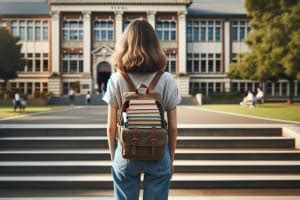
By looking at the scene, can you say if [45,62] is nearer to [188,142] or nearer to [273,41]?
[273,41]

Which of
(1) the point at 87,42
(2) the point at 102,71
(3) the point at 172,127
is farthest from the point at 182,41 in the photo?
(3) the point at 172,127

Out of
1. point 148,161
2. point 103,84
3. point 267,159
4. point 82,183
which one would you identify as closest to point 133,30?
point 148,161

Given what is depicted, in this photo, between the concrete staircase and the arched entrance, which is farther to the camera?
the arched entrance

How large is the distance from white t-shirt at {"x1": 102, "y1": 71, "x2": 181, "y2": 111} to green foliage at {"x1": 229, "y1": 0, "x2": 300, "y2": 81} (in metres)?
29.8

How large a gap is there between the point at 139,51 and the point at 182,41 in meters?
56.6

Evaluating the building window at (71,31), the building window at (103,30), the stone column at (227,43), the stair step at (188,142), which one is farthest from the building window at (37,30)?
the stair step at (188,142)

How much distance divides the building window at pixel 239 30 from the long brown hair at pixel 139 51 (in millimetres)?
60112

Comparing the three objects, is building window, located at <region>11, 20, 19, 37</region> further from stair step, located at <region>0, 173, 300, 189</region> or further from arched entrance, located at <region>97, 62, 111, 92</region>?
stair step, located at <region>0, 173, 300, 189</region>

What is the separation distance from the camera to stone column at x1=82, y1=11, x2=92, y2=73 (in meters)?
59.5

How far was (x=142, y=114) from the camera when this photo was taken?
13.5 feet

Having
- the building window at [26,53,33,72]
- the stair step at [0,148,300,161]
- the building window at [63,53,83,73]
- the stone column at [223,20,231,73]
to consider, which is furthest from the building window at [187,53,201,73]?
the stair step at [0,148,300,161]

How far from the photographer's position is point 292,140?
10.8 metres

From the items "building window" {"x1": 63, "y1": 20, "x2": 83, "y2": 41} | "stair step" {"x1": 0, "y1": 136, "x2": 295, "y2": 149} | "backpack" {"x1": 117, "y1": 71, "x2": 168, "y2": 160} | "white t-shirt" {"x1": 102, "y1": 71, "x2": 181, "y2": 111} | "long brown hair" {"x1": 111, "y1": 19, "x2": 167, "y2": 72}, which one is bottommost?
"stair step" {"x1": 0, "y1": 136, "x2": 295, "y2": 149}

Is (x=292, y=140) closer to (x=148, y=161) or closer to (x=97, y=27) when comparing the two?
(x=148, y=161)
